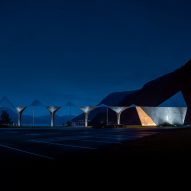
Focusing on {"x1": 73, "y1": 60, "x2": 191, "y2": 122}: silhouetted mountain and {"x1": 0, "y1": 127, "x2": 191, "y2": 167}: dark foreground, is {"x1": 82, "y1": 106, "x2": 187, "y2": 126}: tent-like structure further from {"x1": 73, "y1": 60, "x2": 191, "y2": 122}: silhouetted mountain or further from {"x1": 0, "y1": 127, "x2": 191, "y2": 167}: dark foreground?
{"x1": 0, "y1": 127, "x2": 191, "y2": 167}: dark foreground

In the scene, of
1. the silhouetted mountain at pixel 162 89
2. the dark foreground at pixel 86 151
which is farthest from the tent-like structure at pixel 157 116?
the dark foreground at pixel 86 151

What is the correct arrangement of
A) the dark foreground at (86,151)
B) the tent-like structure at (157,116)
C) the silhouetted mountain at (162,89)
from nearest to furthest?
the dark foreground at (86,151) < the tent-like structure at (157,116) < the silhouetted mountain at (162,89)

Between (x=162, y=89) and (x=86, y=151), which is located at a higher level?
(x=162, y=89)

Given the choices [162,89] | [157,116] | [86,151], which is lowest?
[86,151]

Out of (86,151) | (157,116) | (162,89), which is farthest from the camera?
(162,89)

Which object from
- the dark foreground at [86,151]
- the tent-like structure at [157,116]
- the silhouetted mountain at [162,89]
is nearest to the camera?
the dark foreground at [86,151]

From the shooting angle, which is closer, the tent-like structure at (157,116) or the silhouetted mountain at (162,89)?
the tent-like structure at (157,116)

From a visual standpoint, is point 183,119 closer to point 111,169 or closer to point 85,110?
→ point 85,110

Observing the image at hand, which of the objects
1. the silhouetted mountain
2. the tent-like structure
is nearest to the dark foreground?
the tent-like structure

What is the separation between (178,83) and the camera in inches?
4771

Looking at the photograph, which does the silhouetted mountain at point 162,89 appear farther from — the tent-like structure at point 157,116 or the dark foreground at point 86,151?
the dark foreground at point 86,151

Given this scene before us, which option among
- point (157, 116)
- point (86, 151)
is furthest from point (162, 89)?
point (86, 151)

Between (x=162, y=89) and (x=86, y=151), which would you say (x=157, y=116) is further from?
(x=162, y=89)

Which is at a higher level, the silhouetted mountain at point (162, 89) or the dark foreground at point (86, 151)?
the silhouetted mountain at point (162, 89)
